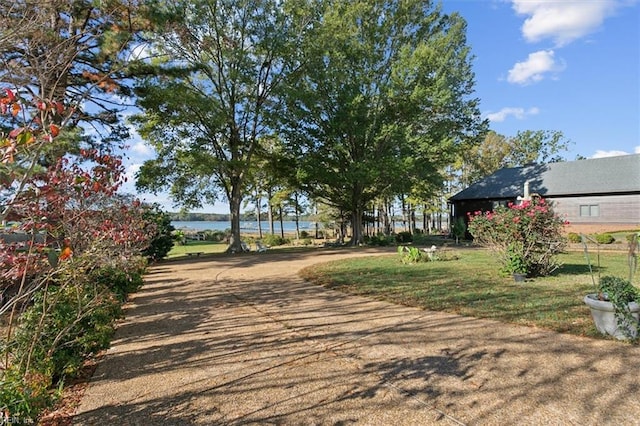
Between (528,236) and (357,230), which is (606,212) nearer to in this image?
(357,230)

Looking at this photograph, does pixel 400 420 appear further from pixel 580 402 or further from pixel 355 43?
pixel 355 43

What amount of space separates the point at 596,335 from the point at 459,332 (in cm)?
157

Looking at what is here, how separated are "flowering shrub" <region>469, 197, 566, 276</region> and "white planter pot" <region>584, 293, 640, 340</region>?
3.63 m

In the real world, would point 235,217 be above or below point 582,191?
below

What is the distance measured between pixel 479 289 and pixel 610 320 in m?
2.90

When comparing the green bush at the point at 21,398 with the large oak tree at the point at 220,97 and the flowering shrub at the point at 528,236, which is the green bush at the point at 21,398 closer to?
the flowering shrub at the point at 528,236

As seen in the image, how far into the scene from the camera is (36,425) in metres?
2.25

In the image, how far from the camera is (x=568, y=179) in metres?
22.8

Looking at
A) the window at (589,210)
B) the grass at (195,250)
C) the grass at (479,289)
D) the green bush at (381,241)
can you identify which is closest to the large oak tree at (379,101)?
the green bush at (381,241)

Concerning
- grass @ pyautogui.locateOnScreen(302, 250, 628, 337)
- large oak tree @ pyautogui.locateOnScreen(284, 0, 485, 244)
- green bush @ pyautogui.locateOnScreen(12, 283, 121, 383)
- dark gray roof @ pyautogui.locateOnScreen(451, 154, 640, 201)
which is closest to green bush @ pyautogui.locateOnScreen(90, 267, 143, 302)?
green bush @ pyautogui.locateOnScreen(12, 283, 121, 383)

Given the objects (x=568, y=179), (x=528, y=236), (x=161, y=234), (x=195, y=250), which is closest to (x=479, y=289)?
(x=528, y=236)

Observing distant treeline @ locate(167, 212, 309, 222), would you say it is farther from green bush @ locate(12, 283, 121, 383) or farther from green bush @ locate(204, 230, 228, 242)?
green bush @ locate(12, 283, 121, 383)

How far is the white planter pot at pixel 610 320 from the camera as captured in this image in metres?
4.09

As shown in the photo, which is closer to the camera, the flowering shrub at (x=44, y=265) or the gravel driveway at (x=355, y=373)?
the flowering shrub at (x=44, y=265)
